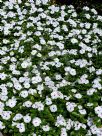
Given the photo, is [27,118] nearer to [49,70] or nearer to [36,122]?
[36,122]

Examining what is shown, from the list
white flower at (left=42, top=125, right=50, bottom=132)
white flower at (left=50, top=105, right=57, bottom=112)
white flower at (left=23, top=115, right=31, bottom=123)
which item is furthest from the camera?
white flower at (left=50, top=105, right=57, bottom=112)

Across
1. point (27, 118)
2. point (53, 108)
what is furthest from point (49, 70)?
point (27, 118)

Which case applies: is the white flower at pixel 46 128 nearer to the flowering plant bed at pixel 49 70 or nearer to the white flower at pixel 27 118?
the flowering plant bed at pixel 49 70

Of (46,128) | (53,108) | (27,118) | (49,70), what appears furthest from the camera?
(49,70)

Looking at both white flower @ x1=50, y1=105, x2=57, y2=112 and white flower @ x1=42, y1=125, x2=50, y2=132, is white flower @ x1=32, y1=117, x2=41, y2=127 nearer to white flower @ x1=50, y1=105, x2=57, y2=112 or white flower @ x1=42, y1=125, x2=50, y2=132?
white flower @ x1=42, y1=125, x2=50, y2=132

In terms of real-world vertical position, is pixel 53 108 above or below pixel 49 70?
below

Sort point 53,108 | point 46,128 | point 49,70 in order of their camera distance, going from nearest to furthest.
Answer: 1. point 46,128
2. point 53,108
3. point 49,70

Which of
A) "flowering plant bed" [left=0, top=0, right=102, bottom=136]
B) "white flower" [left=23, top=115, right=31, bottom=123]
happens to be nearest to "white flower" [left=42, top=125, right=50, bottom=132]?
"flowering plant bed" [left=0, top=0, right=102, bottom=136]

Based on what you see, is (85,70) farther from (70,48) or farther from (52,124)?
(52,124)

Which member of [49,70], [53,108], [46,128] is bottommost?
[46,128]

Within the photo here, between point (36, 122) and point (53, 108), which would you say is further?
point (53, 108)
